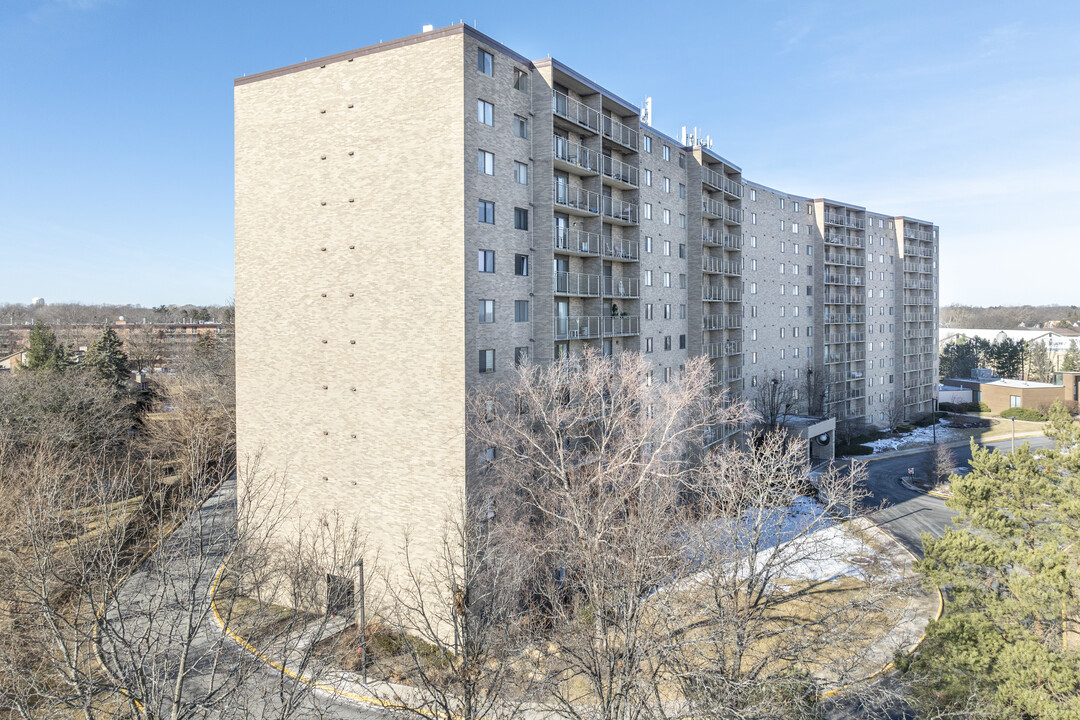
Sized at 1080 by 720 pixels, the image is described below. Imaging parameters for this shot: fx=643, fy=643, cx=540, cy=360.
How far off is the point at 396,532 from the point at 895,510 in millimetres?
37007

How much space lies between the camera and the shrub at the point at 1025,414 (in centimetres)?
7962

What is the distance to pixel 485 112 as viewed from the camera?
26.3 m

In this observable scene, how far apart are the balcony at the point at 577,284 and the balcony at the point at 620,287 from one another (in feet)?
8.88

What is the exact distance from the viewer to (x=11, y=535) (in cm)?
2123

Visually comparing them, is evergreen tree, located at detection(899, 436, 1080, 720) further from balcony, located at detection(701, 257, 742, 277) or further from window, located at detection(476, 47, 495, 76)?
balcony, located at detection(701, 257, 742, 277)

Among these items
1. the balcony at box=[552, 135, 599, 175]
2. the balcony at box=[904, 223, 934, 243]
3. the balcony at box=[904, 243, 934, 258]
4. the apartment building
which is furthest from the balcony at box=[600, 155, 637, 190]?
the balcony at box=[904, 243, 934, 258]

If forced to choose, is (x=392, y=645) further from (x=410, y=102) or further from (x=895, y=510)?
(x=895, y=510)

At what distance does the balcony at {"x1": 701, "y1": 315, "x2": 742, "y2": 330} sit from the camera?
45.2 metres

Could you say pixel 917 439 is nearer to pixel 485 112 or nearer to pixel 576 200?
pixel 576 200

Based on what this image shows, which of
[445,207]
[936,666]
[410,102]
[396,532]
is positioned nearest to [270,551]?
[396,532]

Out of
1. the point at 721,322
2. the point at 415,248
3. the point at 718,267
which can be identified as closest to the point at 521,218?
the point at 415,248

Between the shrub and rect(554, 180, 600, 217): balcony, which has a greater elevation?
rect(554, 180, 600, 217): balcony

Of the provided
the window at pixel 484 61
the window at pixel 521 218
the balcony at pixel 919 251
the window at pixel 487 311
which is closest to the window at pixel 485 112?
the window at pixel 484 61

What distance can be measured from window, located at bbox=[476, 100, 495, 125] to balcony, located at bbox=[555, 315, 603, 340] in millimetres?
9254
